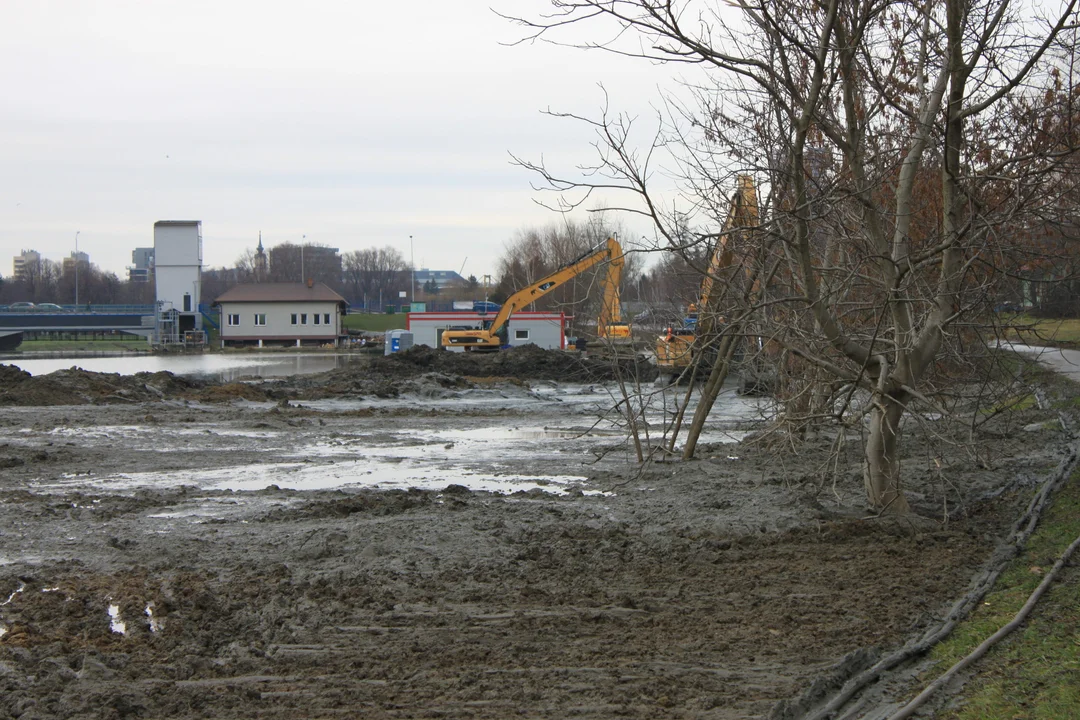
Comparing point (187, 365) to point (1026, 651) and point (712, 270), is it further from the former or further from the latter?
point (1026, 651)

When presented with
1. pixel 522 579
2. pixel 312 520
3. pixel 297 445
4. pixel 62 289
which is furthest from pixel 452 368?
pixel 62 289

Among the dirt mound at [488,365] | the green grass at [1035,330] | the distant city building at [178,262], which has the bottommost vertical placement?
the dirt mound at [488,365]

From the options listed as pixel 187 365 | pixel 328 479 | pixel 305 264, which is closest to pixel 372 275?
pixel 305 264

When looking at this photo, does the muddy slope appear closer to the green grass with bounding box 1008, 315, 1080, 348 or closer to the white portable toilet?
the green grass with bounding box 1008, 315, 1080, 348

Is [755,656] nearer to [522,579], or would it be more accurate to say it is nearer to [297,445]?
[522,579]

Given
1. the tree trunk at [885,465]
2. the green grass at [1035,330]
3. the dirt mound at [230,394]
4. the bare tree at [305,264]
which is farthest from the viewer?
the bare tree at [305,264]

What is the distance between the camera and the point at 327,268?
506ft

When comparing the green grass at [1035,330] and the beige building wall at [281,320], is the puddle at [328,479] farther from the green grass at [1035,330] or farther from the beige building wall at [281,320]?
the beige building wall at [281,320]

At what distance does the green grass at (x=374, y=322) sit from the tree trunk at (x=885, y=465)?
3319 inches

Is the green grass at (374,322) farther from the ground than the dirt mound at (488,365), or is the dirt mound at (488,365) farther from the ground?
the green grass at (374,322)

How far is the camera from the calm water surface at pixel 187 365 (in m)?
40.6

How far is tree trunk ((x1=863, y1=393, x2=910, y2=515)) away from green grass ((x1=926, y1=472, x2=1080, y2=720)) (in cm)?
141

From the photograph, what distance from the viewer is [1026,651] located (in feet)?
19.0

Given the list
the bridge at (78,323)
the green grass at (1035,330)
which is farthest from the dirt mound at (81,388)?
the bridge at (78,323)
